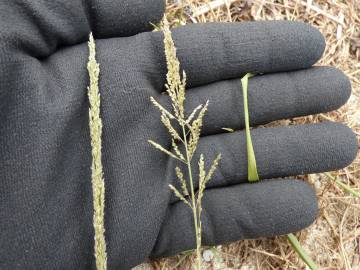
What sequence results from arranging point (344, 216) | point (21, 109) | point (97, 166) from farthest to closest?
point (344, 216) → point (21, 109) → point (97, 166)

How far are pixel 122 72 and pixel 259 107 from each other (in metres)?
0.41

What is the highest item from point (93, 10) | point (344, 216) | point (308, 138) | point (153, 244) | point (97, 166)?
point (93, 10)

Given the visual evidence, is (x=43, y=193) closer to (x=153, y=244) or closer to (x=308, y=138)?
(x=153, y=244)

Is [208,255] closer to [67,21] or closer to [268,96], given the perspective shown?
[268,96]

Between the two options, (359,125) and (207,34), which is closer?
(207,34)

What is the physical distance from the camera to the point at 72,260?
1.29m

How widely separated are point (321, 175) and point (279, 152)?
0.26 meters

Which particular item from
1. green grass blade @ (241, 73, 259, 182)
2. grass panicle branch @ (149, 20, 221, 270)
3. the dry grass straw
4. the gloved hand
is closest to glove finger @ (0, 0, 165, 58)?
the gloved hand

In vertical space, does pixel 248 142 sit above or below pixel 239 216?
above

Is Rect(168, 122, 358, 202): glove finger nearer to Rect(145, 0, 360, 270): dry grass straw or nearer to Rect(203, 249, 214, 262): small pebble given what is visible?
Rect(145, 0, 360, 270): dry grass straw

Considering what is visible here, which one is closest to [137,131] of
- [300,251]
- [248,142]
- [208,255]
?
[248,142]

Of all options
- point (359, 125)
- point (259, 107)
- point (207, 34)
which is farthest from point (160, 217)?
point (359, 125)

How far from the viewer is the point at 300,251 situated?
4.81ft

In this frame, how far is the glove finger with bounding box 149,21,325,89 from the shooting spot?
1364mm
